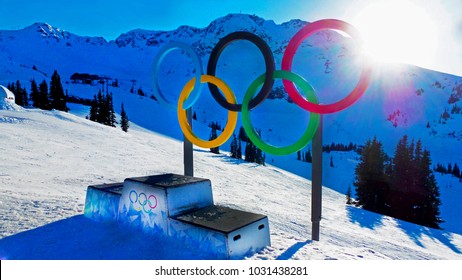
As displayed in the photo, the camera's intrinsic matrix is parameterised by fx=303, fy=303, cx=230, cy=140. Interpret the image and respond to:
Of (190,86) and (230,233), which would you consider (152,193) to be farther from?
(190,86)

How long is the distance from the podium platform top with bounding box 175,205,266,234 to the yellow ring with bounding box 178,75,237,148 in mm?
2137

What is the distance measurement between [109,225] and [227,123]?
4.30m

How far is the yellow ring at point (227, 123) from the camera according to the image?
867 centimetres

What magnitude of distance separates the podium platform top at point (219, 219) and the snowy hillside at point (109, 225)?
0.59 m

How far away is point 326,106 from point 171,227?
4.54m

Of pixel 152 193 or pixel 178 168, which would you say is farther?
pixel 178 168

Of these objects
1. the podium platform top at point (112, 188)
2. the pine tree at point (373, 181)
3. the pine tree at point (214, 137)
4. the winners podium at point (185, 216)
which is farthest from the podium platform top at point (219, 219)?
the pine tree at point (214, 137)

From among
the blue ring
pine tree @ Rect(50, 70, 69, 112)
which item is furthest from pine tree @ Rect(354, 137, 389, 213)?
pine tree @ Rect(50, 70, 69, 112)

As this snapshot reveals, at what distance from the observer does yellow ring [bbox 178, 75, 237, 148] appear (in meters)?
8.67

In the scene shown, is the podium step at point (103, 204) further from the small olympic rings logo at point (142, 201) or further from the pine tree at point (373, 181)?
the pine tree at point (373, 181)

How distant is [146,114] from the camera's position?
7000 centimetres
